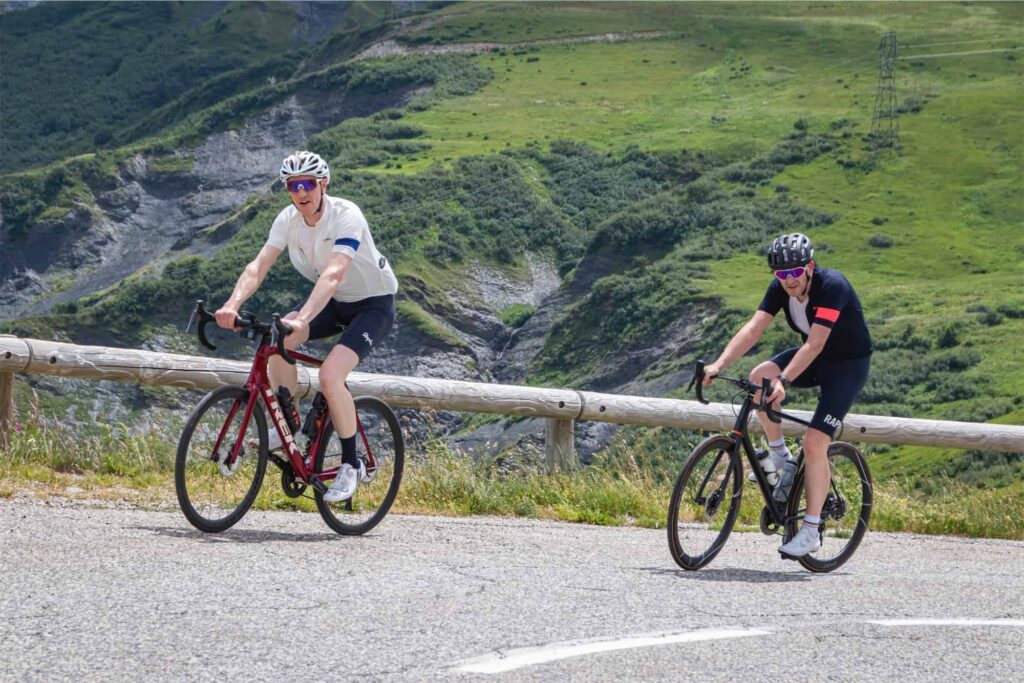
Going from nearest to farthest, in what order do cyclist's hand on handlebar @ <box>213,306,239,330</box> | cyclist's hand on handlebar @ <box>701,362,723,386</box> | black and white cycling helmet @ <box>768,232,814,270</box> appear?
cyclist's hand on handlebar @ <box>213,306,239,330</box>, black and white cycling helmet @ <box>768,232,814,270</box>, cyclist's hand on handlebar @ <box>701,362,723,386</box>

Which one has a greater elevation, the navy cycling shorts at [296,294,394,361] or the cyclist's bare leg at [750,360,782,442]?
the navy cycling shorts at [296,294,394,361]

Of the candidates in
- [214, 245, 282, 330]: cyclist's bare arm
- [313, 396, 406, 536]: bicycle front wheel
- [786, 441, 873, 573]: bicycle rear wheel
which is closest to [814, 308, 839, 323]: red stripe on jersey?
[786, 441, 873, 573]: bicycle rear wheel

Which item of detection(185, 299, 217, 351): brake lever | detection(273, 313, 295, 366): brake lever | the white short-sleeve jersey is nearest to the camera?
detection(185, 299, 217, 351): brake lever

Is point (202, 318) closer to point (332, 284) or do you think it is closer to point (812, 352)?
point (332, 284)

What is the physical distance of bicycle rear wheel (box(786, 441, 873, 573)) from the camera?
8312 mm

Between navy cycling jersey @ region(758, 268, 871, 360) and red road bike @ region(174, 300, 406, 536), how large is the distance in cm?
244

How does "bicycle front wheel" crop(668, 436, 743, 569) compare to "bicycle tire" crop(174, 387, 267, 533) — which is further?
"bicycle front wheel" crop(668, 436, 743, 569)

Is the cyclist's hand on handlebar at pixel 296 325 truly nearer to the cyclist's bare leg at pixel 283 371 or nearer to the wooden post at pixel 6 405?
the cyclist's bare leg at pixel 283 371

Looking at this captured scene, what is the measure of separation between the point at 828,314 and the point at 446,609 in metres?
2.94

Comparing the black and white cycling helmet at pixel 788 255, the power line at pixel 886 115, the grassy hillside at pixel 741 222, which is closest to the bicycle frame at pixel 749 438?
the black and white cycling helmet at pixel 788 255

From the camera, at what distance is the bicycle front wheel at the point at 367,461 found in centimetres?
792

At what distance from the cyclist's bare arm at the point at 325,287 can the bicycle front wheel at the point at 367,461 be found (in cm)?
82

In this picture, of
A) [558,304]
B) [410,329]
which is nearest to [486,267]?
[558,304]

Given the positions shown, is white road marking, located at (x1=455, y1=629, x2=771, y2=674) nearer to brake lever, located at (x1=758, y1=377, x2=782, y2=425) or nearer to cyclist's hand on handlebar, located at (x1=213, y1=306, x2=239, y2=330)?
brake lever, located at (x1=758, y1=377, x2=782, y2=425)
